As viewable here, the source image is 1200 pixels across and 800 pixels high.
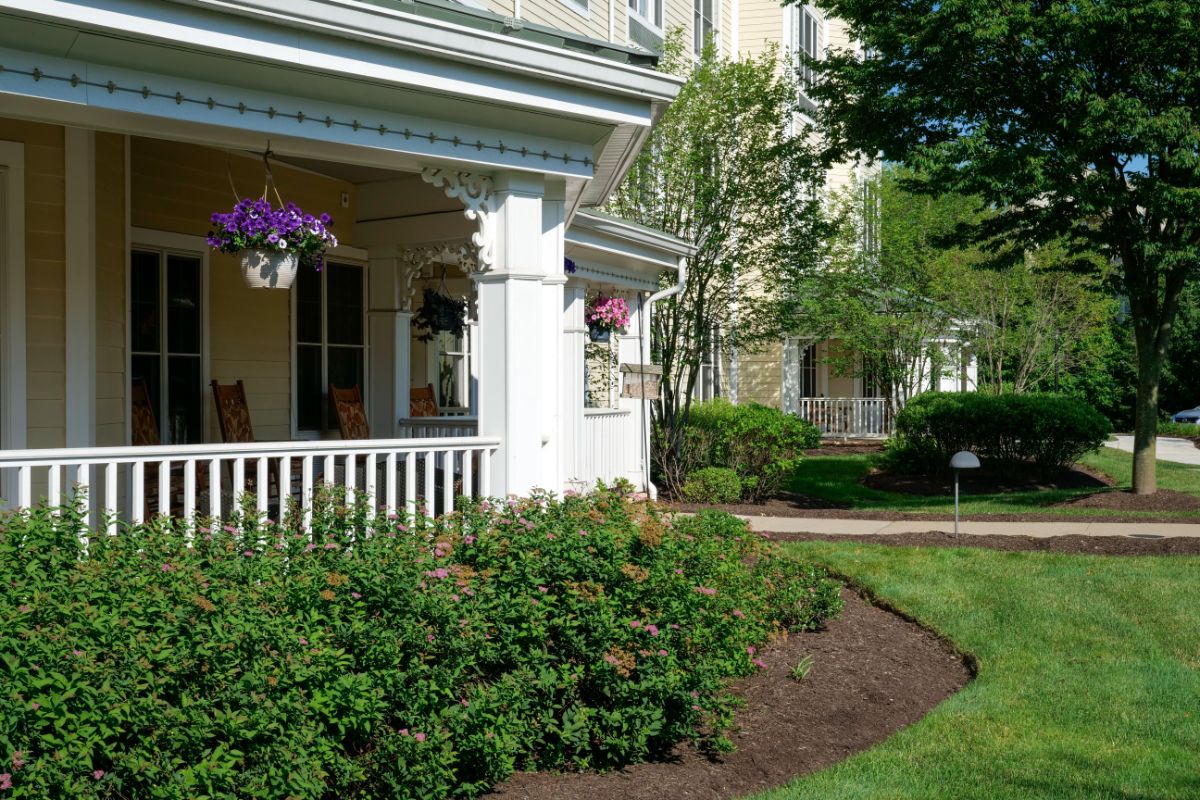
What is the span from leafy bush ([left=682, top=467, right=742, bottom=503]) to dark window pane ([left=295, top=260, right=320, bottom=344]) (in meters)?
6.16

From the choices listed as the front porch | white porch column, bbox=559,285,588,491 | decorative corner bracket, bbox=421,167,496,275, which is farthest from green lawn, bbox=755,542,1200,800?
decorative corner bracket, bbox=421,167,496,275

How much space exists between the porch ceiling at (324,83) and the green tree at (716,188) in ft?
32.2

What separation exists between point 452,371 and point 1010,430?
9.28m

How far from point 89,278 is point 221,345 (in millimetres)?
2083

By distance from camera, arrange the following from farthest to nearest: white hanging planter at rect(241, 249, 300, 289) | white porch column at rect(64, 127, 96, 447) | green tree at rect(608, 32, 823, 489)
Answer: green tree at rect(608, 32, 823, 489), white porch column at rect(64, 127, 96, 447), white hanging planter at rect(241, 249, 300, 289)

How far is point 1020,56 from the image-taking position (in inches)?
509

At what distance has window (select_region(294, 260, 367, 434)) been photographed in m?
9.96

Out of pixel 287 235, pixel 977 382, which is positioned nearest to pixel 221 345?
pixel 287 235

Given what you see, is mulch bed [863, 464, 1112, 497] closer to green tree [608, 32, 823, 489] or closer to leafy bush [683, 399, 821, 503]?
leafy bush [683, 399, 821, 503]

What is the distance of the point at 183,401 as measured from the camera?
28.9 feet

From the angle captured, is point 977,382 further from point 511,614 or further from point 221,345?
point 511,614

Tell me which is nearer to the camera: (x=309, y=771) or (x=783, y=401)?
(x=309, y=771)

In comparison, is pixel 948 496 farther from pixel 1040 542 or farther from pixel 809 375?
pixel 809 375

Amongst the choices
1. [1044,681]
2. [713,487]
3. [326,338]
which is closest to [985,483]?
[713,487]
